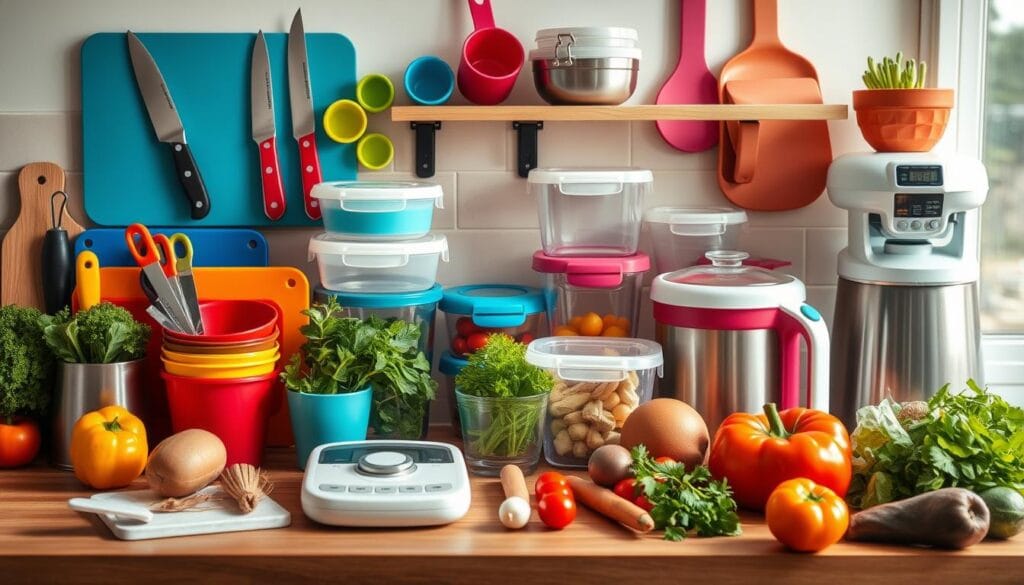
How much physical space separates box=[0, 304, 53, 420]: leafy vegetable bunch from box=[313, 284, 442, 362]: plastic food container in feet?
1.32

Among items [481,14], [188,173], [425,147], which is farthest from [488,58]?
[188,173]

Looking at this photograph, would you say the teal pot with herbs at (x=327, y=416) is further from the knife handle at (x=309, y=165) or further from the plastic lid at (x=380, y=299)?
the knife handle at (x=309, y=165)

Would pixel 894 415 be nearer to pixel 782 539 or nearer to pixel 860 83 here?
pixel 782 539

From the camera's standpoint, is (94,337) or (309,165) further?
(309,165)

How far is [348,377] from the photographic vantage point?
1610mm

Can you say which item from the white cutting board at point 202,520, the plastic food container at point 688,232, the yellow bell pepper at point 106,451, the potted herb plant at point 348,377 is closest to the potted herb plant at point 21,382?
the yellow bell pepper at point 106,451

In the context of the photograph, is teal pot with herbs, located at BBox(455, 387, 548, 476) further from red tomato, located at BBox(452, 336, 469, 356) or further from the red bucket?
the red bucket

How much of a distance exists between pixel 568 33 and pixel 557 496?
0.69m

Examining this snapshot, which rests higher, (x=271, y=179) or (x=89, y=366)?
(x=271, y=179)

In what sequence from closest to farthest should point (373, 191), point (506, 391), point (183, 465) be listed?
point (183, 465)
point (506, 391)
point (373, 191)

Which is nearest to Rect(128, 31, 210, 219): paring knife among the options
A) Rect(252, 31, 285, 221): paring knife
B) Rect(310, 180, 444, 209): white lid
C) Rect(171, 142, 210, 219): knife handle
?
Rect(171, 142, 210, 219): knife handle

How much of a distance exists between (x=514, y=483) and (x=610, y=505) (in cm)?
14

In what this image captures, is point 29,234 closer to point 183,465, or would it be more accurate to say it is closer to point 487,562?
point 183,465

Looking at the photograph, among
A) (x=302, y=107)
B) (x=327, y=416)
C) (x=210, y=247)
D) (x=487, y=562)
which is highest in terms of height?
(x=302, y=107)
